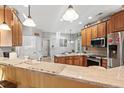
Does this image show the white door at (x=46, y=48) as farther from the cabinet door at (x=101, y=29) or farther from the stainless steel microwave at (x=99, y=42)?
the cabinet door at (x=101, y=29)

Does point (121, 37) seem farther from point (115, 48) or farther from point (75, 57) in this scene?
point (75, 57)

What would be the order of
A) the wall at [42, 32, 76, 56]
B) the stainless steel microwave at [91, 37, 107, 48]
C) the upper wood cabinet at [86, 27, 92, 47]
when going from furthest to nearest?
the wall at [42, 32, 76, 56]
the upper wood cabinet at [86, 27, 92, 47]
the stainless steel microwave at [91, 37, 107, 48]

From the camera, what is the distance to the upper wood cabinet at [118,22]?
4445mm

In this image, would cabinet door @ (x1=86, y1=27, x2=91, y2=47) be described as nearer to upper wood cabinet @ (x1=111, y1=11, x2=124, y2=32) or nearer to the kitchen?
the kitchen

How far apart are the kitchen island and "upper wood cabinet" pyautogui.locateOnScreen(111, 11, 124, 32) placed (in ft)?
8.30

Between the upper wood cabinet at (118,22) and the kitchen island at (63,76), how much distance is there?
99.5 inches

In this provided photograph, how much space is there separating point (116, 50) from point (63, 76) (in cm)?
305

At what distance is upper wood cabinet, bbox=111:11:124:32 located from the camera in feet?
14.6

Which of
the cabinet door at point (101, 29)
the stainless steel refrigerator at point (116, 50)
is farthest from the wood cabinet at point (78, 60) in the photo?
the stainless steel refrigerator at point (116, 50)

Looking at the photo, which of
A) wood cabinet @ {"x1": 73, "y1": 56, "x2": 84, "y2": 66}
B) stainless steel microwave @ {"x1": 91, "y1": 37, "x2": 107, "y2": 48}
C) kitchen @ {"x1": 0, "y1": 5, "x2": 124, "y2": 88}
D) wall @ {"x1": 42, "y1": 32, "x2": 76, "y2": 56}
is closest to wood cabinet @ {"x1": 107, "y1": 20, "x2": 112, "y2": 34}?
kitchen @ {"x1": 0, "y1": 5, "x2": 124, "y2": 88}

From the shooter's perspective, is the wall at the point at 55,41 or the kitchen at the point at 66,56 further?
the wall at the point at 55,41

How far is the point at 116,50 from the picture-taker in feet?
13.9

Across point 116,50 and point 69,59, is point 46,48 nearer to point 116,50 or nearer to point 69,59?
point 69,59
